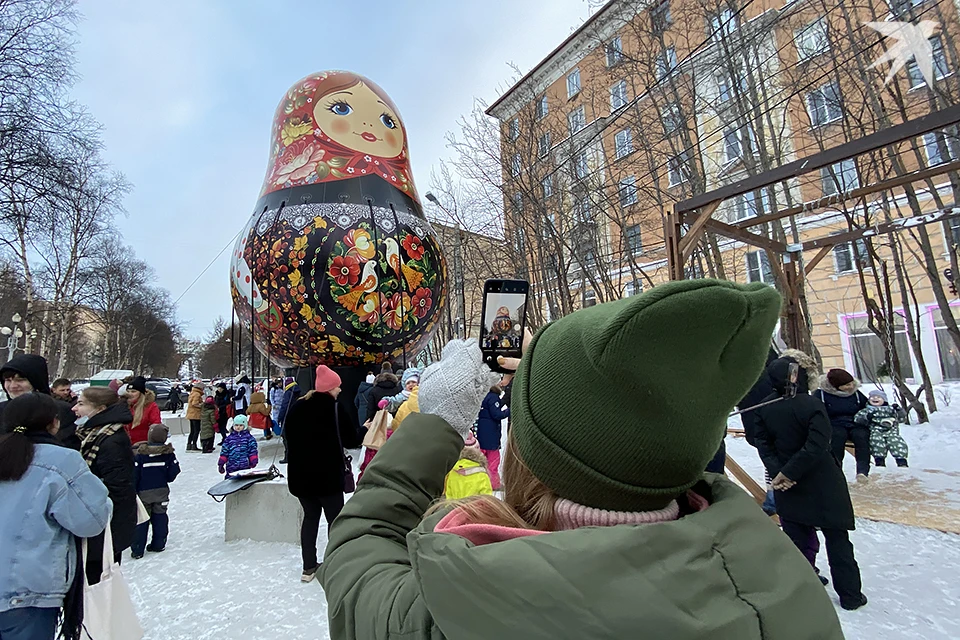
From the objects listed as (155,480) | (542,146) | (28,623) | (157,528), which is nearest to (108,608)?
(28,623)

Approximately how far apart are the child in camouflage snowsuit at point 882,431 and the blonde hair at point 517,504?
23.5 ft

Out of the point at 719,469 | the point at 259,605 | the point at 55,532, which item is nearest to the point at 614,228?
the point at 719,469

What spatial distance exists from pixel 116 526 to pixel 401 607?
384cm

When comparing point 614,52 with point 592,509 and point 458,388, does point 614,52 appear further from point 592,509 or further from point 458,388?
point 592,509

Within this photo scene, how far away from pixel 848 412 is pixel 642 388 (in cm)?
718

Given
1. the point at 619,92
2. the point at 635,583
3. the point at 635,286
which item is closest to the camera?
the point at 635,583

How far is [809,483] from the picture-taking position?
3.60 meters

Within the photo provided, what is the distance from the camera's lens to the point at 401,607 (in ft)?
3.10

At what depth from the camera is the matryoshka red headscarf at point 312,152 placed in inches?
297

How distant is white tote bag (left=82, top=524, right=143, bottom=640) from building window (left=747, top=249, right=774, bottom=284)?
16.7 m

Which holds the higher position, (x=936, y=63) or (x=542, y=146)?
(x=542, y=146)

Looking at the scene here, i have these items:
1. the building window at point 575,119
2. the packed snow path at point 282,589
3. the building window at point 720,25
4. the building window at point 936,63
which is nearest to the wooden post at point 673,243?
the packed snow path at point 282,589

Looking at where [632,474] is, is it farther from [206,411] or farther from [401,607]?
[206,411]

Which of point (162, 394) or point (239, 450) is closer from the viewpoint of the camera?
point (239, 450)
